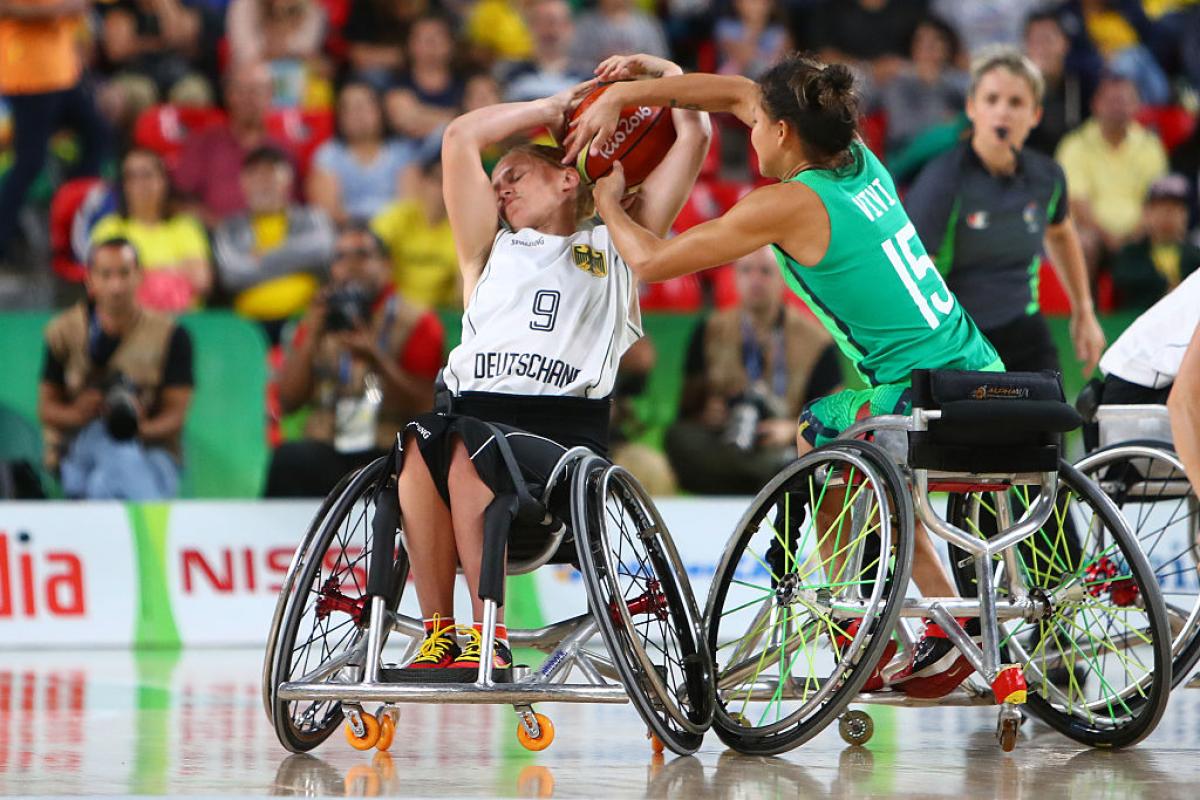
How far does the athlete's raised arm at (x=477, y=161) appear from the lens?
449 centimetres

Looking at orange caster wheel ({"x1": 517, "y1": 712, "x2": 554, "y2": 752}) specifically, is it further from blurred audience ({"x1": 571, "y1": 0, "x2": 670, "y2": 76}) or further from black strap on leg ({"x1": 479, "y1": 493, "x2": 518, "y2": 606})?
blurred audience ({"x1": 571, "y1": 0, "x2": 670, "y2": 76})

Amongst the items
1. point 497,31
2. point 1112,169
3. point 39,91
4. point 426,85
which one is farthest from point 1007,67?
point 39,91

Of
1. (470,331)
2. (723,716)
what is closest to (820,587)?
(723,716)

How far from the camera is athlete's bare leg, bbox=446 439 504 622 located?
161 inches

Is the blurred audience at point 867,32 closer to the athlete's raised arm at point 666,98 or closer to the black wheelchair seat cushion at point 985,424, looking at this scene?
the athlete's raised arm at point 666,98

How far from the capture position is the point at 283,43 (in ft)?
34.2

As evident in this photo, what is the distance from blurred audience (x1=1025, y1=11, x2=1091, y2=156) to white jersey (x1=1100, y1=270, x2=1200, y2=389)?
5486 mm

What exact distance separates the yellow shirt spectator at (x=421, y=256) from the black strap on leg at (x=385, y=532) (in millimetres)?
4895

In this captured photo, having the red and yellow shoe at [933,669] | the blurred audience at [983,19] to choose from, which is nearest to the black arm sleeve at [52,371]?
the red and yellow shoe at [933,669]

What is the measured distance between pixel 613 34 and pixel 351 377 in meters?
3.39

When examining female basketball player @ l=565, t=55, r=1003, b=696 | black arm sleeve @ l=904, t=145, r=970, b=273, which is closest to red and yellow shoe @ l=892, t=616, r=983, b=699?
female basketball player @ l=565, t=55, r=1003, b=696

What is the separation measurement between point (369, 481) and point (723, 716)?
1.06 m

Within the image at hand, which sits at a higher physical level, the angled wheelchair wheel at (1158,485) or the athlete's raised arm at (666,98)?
the athlete's raised arm at (666,98)

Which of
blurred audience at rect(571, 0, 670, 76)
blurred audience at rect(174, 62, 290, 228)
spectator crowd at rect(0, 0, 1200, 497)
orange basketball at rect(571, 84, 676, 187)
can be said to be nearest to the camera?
orange basketball at rect(571, 84, 676, 187)
